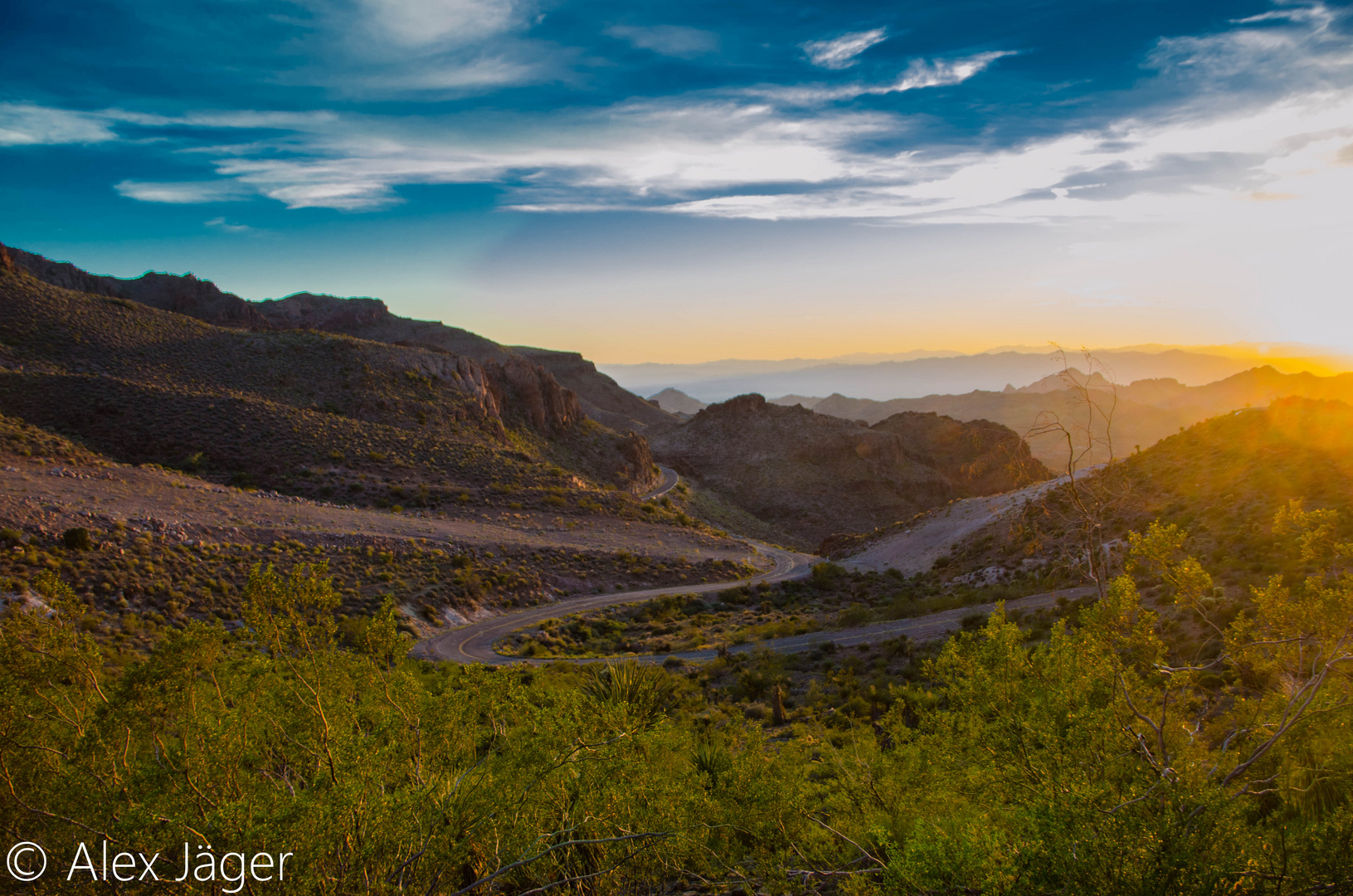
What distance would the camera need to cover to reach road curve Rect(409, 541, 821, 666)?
1035 inches

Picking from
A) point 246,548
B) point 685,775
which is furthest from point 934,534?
point 685,775

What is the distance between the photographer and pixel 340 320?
5487 inches

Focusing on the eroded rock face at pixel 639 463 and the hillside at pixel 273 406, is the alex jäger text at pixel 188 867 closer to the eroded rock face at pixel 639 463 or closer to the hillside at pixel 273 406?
the hillside at pixel 273 406

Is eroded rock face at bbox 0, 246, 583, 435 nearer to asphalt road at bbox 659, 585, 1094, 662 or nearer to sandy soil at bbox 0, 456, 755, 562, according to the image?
sandy soil at bbox 0, 456, 755, 562

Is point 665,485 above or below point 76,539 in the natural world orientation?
below

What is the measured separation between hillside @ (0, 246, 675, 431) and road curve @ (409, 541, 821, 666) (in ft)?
171

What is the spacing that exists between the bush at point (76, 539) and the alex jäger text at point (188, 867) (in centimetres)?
2798

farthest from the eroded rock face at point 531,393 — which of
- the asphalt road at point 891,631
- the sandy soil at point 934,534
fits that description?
the asphalt road at point 891,631

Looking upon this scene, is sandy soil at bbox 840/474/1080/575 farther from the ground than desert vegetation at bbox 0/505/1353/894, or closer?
closer

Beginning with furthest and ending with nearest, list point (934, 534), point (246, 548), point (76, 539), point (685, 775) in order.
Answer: point (934, 534) → point (246, 548) → point (76, 539) → point (685, 775)

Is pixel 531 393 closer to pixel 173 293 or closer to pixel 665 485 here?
pixel 665 485

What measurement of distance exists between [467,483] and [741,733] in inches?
1844

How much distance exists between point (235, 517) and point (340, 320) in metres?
122

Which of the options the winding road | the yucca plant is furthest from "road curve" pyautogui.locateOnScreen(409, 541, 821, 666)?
the yucca plant
